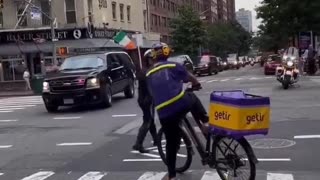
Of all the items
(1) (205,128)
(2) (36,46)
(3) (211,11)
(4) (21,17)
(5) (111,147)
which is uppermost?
(3) (211,11)

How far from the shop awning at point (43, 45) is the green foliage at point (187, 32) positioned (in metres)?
24.1

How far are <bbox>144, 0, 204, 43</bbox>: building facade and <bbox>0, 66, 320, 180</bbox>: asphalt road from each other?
50413 millimetres

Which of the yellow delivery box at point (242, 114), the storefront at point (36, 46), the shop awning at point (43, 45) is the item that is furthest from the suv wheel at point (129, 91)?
the shop awning at point (43, 45)

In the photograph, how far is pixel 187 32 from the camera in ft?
229

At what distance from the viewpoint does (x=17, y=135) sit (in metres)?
13.6

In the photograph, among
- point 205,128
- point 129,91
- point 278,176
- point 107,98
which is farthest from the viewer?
point 129,91

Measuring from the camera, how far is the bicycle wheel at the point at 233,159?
690 cm

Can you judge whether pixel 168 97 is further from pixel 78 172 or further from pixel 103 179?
pixel 78 172

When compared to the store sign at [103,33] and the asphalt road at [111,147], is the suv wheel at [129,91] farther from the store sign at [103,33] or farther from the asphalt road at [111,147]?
the store sign at [103,33]

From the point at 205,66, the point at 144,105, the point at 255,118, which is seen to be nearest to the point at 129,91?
the point at 144,105

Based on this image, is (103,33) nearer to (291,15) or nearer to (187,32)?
(291,15)

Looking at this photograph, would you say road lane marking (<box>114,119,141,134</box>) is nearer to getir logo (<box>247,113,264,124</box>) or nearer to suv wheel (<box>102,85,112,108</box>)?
suv wheel (<box>102,85,112,108</box>)

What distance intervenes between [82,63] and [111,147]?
8885 mm

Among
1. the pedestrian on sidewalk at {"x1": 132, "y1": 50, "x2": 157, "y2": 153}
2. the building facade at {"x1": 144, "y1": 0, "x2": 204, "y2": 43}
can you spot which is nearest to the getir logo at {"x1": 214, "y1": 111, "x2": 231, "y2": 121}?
the pedestrian on sidewalk at {"x1": 132, "y1": 50, "x2": 157, "y2": 153}
